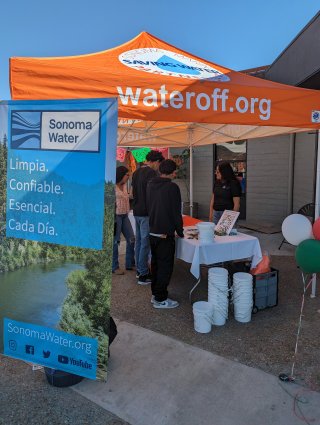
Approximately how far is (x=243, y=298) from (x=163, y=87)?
2.31 meters

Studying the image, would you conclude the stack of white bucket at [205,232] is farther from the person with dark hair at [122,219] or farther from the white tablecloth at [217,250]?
the person with dark hair at [122,219]

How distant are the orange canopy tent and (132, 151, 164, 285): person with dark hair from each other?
51.4 inches

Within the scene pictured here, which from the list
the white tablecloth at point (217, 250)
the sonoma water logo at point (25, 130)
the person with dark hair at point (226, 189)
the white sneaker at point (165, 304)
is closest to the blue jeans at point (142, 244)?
the white tablecloth at point (217, 250)

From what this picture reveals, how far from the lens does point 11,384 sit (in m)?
2.88

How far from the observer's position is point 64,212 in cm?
248

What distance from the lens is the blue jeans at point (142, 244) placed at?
5062mm

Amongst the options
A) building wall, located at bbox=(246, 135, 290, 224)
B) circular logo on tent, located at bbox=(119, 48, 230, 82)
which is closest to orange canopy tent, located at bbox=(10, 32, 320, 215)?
circular logo on tent, located at bbox=(119, 48, 230, 82)

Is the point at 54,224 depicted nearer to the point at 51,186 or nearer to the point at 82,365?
the point at 51,186

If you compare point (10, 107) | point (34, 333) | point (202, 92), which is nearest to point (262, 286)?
point (202, 92)

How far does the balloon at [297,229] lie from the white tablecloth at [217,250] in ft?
3.00

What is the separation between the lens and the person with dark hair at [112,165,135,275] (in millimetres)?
5477

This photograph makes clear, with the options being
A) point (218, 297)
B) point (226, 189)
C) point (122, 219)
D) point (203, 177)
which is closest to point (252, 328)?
point (218, 297)

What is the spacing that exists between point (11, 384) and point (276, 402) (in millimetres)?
2021

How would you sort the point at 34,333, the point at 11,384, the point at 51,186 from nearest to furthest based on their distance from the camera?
1. the point at 51,186
2. the point at 34,333
3. the point at 11,384
